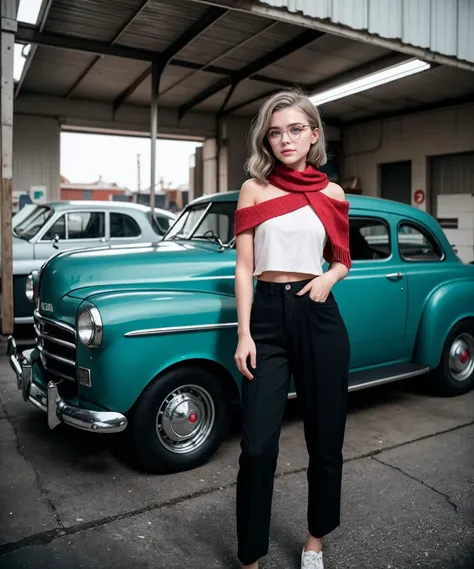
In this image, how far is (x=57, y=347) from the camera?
12.0 feet

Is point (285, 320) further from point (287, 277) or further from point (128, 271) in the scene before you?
point (128, 271)

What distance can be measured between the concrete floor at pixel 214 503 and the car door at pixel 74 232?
136 inches

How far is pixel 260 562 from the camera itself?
2559 mm

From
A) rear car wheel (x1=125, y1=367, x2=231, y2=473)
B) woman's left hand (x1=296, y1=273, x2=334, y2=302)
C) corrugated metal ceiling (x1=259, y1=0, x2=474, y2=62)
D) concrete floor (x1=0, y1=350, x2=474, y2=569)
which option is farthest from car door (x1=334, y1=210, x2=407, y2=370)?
corrugated metal ceiling (x1=259, y1=0, x2=474, y2=62)

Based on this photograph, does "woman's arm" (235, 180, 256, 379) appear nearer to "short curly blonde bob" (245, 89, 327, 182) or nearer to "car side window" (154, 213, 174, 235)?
"short curly blonde bob" (245, 89, 327, 182)

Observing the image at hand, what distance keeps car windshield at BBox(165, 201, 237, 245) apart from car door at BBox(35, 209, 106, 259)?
2.89 m

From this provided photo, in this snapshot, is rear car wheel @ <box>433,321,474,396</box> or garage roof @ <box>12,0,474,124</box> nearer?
rear car wheel @ <box>433,321,474,396</box>

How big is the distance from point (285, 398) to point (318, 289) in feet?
1.48

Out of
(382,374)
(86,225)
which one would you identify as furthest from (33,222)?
(382,374)

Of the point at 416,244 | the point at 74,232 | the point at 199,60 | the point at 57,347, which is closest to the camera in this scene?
the point at 57,347

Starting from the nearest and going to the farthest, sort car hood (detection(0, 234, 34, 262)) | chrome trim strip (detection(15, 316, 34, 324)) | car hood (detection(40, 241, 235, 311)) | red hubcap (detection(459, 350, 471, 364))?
car hood (detection(40, 241, 235, 311)) < red hubcap (detection(459, 350, 471, 364)) < chrome trim strip (detection(15, 316, 34, 324)) < car hood (detection(0, 234, 34, 262))

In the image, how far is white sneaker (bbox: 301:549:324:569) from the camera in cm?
239

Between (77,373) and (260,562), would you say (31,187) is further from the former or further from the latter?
(260,562)

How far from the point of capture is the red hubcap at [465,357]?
5.07 m
